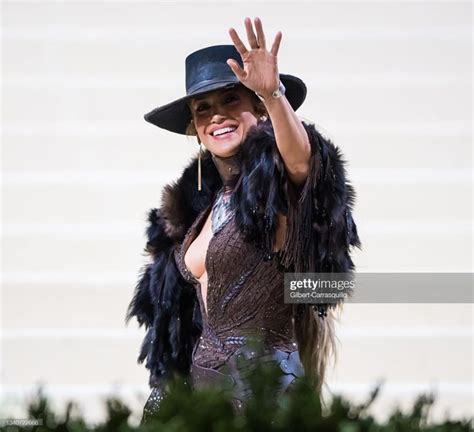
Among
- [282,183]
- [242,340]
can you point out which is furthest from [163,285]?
[282,183]

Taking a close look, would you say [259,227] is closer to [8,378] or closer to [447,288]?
[447,288]

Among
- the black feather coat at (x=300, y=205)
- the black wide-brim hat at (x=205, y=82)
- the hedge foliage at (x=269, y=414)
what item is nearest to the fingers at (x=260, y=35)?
the black feather coat at (x=300, y=205)

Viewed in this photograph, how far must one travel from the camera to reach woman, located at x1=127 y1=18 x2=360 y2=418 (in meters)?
2.57

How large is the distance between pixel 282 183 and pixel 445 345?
1.43 metres

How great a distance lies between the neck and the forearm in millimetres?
224

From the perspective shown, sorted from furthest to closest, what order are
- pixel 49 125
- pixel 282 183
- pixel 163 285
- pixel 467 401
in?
pixel 49 125, pixel 467 401, pixel 163 285, pixel 282 183

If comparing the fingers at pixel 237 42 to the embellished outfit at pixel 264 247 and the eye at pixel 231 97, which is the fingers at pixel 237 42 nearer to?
the embellished outfit at pixel 264 247

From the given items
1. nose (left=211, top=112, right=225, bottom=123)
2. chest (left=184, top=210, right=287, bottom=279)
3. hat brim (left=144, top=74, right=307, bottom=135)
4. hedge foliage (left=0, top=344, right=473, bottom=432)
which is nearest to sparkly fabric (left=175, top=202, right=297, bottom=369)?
chest (left=184, top=210, right=287, bottom=279)

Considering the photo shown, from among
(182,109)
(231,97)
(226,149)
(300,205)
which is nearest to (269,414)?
(300,205)

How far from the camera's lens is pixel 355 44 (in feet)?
12.1

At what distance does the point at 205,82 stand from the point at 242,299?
682mm

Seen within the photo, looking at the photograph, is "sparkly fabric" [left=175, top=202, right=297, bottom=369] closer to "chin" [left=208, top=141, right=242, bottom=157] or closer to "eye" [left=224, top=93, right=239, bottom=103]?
"chin" [left=208, top=141, right=242, bottom=157]

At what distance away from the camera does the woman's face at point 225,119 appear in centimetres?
281

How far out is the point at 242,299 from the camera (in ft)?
8.89
